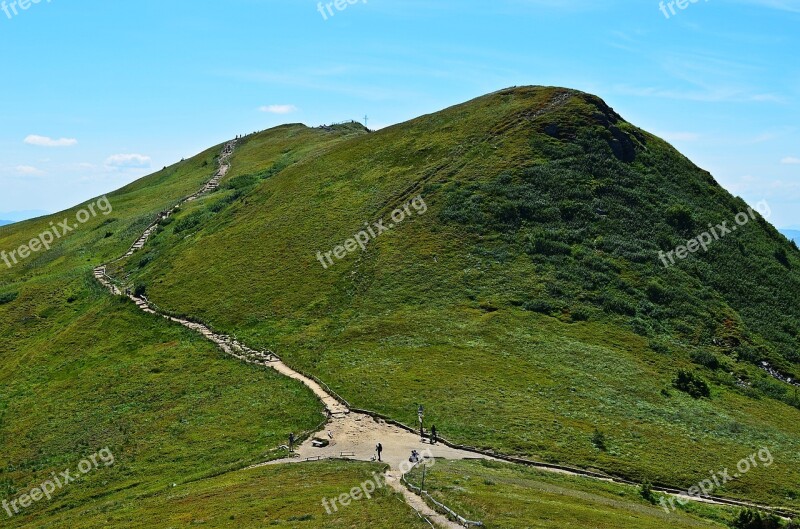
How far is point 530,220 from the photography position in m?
91.4

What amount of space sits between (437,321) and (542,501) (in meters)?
37.0

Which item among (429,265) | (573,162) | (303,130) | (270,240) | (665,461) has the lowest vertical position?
(665,461)

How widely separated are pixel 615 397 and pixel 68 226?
136274mm

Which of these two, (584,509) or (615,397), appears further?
(615,397)

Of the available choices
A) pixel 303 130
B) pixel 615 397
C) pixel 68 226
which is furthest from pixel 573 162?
pixel 68 226

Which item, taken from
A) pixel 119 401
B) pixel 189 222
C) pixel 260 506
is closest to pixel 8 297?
pixel 189 222

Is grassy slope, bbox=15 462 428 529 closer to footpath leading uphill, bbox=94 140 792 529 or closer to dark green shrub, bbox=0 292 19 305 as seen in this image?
footpath leading uphill, bbox=94 140 792 529

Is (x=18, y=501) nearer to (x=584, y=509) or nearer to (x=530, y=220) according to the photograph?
(x=584, y=509)

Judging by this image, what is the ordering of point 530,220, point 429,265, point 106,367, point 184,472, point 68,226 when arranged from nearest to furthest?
point 184,472 → point 106,367 → point 429,265 → point 530,220 → point 68,226

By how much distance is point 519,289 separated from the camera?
78.4m

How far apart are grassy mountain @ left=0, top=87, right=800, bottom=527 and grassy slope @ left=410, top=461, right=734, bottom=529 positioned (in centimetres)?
135

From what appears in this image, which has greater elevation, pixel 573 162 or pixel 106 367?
pixel 573 162

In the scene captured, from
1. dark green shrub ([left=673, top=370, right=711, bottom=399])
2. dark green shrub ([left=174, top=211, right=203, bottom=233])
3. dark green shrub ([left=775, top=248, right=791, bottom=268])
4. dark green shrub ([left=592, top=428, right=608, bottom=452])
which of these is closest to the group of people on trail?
dark green shrub ([left=592, top=428, right=608, bottom=452])

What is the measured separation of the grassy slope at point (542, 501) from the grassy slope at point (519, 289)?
4.67 m
